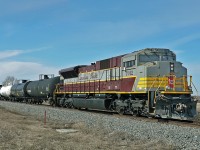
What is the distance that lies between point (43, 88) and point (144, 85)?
814 inches

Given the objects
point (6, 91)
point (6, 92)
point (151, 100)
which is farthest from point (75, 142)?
point (6, 91)

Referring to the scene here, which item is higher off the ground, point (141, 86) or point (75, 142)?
point (141, 86)

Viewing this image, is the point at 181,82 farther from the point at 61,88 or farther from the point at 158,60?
the point at 61,88

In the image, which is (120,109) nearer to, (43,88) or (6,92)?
(43,88)

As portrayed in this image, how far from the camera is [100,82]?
961 inches

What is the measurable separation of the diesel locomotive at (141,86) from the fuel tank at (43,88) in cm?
782

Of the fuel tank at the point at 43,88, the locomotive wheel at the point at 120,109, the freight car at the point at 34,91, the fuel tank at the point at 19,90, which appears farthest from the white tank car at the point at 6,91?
the locomotive wheel at the point at 120,109

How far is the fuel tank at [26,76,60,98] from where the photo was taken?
114 feet

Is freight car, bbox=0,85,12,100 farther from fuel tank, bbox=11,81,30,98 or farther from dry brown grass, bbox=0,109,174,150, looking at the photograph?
dry brown grass, bbox=0,109,174,150

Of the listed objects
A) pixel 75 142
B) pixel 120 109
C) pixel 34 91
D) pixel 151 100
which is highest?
pixel 34 91

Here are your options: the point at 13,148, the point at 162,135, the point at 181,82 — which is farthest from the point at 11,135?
the point at 181,82

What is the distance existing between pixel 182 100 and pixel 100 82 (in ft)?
27.1

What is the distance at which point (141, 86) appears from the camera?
18.8 m

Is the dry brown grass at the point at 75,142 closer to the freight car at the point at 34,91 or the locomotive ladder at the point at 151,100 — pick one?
the locomotive ladder at the point at 151,100
